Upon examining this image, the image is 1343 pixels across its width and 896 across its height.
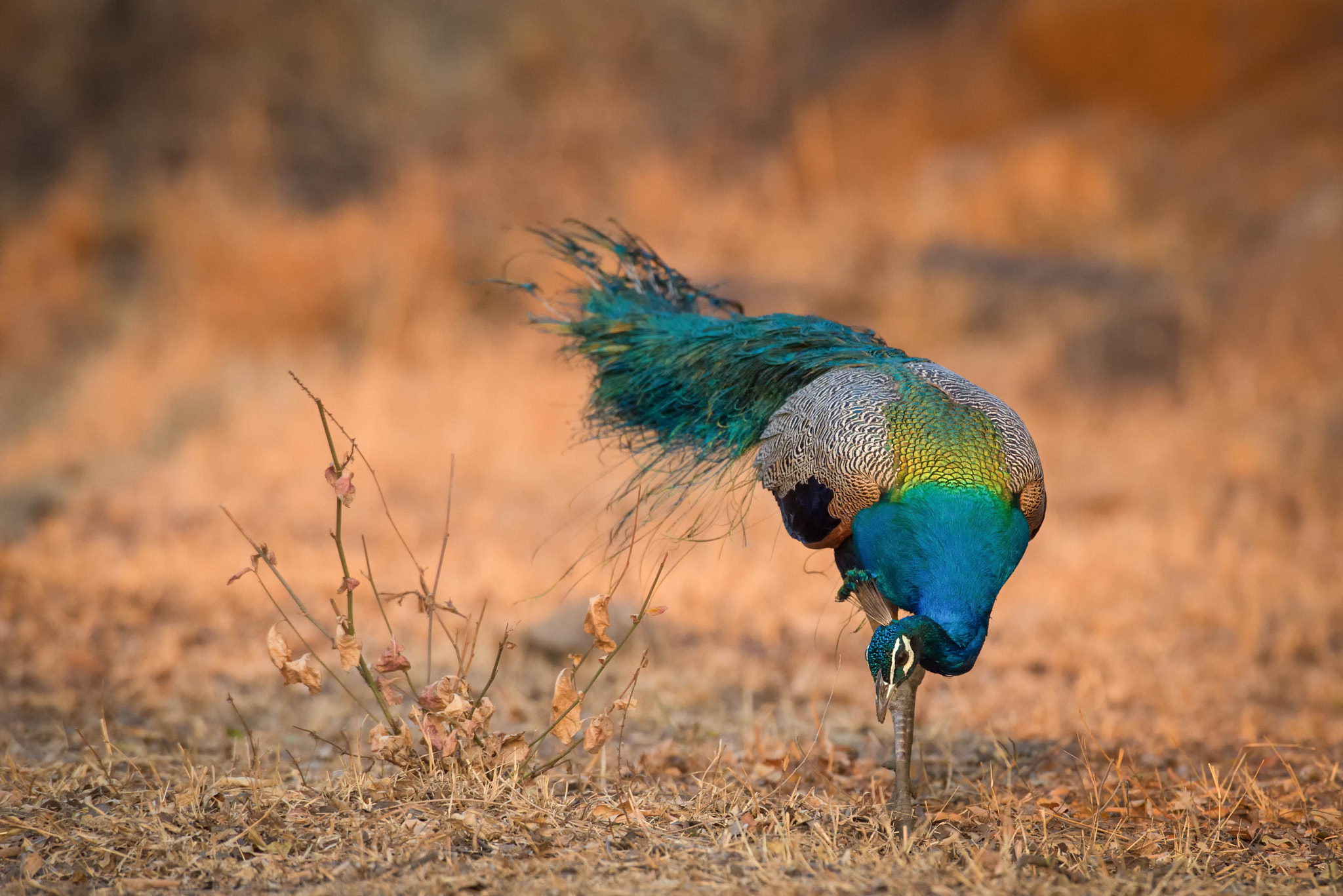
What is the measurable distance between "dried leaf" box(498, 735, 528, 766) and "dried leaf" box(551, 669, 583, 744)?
0.11 m

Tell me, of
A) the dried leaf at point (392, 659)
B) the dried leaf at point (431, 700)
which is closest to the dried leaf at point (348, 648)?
the dried leaf at point (392, 659)

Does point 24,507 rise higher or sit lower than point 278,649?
higher

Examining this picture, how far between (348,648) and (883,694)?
1409 mm

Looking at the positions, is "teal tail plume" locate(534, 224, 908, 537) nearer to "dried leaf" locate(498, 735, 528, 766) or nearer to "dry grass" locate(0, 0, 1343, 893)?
"dry grass" locate(0, 0, 1343, 893)

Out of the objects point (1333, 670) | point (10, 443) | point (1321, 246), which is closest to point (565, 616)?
point (1333, 670)

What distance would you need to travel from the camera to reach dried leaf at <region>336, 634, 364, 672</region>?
125 inches

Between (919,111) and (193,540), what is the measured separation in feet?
32.9

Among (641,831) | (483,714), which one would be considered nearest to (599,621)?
(483,714)

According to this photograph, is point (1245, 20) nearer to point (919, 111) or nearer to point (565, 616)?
point (919, 111)

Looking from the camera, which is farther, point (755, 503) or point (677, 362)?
point (755, 503)

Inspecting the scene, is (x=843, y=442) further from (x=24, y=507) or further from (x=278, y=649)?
(x=24, y=507)

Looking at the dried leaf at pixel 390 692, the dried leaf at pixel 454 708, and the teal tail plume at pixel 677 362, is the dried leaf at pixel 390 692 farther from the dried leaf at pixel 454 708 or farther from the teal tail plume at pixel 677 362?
the teal tail plume at pixel 677 362

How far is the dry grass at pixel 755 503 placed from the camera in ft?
10.3

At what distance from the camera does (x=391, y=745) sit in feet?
10.6
